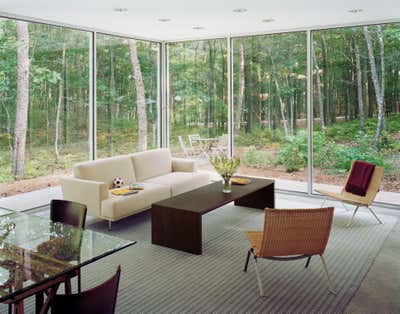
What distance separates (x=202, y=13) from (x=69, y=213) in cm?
353

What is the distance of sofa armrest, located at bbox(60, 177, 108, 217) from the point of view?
498 cm

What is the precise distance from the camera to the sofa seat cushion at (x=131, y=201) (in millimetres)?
4879

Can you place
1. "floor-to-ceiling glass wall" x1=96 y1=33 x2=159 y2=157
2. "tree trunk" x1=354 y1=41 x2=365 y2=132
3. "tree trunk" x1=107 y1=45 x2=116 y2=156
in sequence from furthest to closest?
"tree trunk" x1=107 y1=45 x2=116 y2=156 < "floor-to-ceiling glass wall" x1=96 y1=33 x2=159 y2=157 < "tree trunk" x1=354 y1=41 x2=365 y2=132

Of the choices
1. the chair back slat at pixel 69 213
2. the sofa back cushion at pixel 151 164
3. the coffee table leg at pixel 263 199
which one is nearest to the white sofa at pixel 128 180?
the sofa back cushion at pixel 151 164

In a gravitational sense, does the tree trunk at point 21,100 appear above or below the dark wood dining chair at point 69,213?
above

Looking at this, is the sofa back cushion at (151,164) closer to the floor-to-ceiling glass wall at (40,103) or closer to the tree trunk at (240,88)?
the floor-to-ceiling glass wall at (40,103)

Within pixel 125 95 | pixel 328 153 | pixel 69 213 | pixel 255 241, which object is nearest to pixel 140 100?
pixel 125 95

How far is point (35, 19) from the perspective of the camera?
5793 millimetres

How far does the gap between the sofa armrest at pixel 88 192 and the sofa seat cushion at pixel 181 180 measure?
1159 mm

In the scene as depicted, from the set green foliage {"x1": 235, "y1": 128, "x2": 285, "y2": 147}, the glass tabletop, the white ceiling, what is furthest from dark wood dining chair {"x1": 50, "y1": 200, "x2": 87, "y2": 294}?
green foliage {"x1": 235, "y1": 128, "x2": 285, "y2": 147}

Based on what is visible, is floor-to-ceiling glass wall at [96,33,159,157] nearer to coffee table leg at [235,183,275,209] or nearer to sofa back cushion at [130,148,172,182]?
sofa back cushion at [130,148,172,182]

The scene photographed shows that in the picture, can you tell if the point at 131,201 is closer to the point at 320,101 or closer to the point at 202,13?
the point at 202,13

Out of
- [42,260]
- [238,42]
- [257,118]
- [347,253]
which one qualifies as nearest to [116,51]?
[238,42]

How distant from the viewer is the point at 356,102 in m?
6.38
